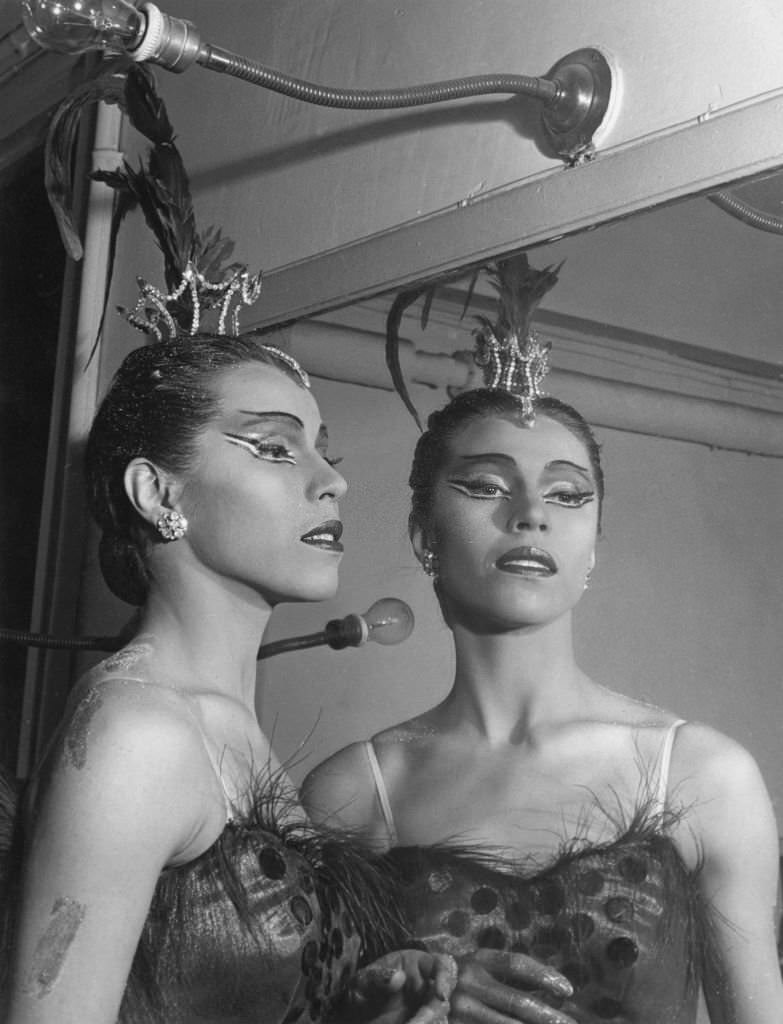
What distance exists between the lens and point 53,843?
1.00 metres

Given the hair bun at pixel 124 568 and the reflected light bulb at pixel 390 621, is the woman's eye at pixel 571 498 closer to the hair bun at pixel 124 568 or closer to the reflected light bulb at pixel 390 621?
the reflected light bulb at pixel 390 621

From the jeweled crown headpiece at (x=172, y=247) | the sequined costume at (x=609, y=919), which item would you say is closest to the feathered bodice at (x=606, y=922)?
the sequined costume at (x=609, y=919)

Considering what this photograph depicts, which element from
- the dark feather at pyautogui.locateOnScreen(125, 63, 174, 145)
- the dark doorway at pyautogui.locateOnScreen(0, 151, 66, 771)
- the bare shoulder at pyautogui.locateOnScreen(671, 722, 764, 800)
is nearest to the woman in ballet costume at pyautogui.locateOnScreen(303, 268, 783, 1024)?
the bare shoulder at pyautogui.locateOnScreen(671, 722, 764, 800)

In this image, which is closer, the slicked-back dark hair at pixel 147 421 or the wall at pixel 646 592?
the wall at pixel 646 592

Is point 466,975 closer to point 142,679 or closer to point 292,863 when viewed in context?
point 292,863

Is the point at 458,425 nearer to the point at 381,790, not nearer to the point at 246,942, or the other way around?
the point at 381,790

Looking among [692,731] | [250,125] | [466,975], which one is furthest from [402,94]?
[466,975]

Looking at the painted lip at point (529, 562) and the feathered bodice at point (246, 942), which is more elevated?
the painted lip at point (529, 562)

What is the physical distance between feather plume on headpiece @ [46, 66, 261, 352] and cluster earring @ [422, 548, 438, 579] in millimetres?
310

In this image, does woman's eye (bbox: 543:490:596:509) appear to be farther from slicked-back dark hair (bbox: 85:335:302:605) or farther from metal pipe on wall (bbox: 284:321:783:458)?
slicked-back dark hair (bbox: 85:335:302:605)

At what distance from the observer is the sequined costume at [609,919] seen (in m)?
0.89

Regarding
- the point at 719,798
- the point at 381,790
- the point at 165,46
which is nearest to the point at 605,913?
the point at 719,798

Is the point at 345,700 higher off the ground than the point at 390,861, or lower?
higher

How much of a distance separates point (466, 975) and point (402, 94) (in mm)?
693
